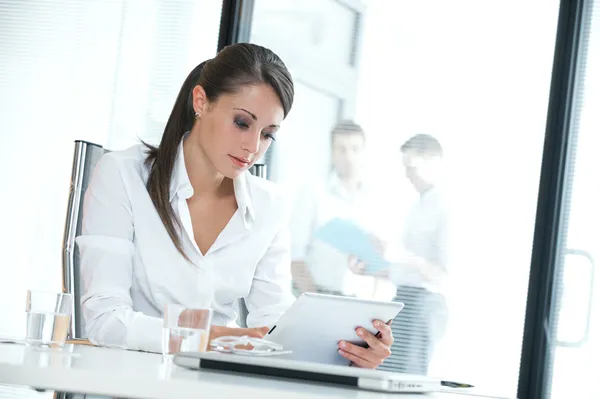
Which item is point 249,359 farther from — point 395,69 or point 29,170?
point 29,170

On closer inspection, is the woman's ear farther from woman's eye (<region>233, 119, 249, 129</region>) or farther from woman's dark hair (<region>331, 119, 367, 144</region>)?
woman's dark hair (<region>331, 119, 367, 144</region>)

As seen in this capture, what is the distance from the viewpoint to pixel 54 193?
3291 mm

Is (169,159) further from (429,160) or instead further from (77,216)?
(429,160)

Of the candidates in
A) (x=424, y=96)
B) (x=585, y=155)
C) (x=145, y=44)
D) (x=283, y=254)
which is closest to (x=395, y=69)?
(x=424, y=96)

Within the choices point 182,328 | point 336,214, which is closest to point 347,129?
point 336,214

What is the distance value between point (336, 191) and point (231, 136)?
3.97ft

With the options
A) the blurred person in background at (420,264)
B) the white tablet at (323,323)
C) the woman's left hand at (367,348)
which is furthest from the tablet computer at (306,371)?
the blurred person in background at (420,264)

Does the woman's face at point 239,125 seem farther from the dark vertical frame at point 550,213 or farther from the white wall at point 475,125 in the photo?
the dark vertical frame at point 550,213

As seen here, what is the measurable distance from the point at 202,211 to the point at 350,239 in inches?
45.9

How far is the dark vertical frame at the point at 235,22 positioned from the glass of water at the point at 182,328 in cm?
223

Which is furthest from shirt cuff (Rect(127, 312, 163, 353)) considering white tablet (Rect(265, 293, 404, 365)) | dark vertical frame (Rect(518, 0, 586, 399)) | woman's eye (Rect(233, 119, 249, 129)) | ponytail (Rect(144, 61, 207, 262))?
dark vertical frame (Rect(518, 0, 586, 399))

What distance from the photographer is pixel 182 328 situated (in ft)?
3.77

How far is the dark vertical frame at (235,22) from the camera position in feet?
10.6

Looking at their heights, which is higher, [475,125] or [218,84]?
[475,125]
